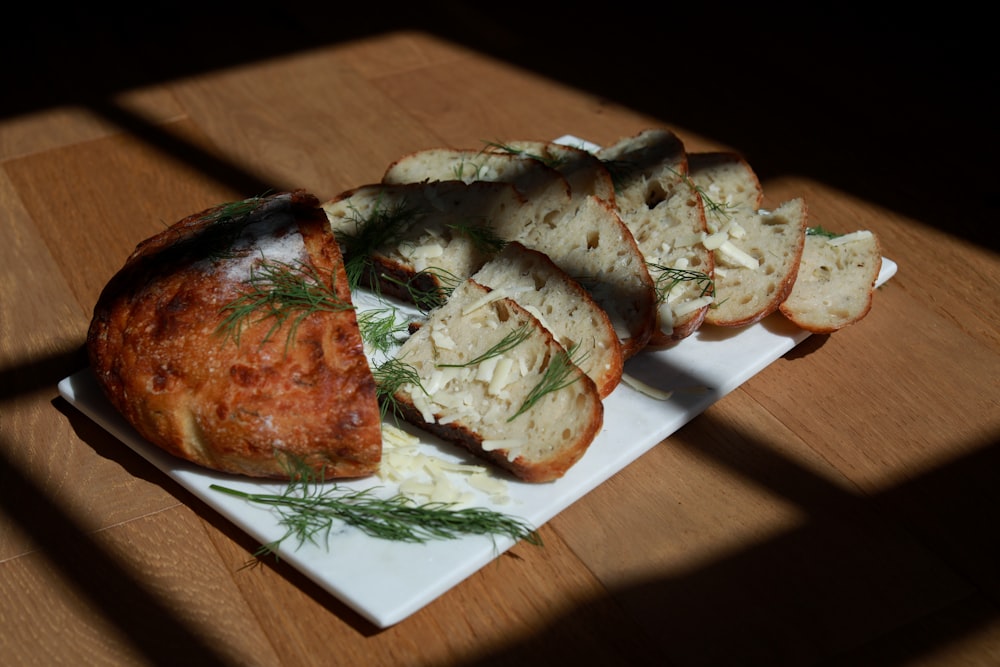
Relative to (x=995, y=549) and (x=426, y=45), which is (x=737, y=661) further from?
(x=426, y=45)

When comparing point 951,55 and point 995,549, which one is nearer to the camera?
point 995,549

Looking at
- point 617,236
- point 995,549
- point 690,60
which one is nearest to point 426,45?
point 690,60

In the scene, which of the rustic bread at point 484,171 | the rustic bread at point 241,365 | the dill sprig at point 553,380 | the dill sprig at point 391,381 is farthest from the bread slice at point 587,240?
the rustic bread at point 241,365

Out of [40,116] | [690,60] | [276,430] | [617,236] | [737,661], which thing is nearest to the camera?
[737,661]

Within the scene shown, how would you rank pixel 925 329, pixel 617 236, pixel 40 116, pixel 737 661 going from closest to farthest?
pixel 737 661 < pixel 617 236 < pixel 925 329 < pixel 40 116

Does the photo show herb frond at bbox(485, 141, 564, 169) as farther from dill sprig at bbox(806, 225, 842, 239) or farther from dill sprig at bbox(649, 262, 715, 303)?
dill sprig at bbox(806, 225, 842, 239)

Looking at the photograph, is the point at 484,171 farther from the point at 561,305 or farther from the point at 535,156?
the point at 561,305

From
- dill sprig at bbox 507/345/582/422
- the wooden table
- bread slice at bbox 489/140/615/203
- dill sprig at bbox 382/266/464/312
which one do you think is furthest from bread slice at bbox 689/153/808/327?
dill sprig at bbox 382/266/464/312
